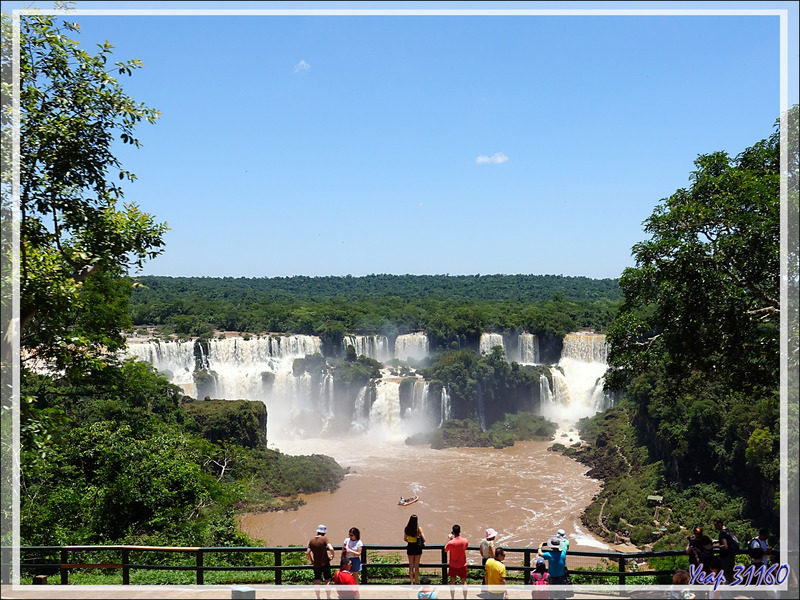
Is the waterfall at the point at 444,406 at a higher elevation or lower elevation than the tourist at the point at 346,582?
lower

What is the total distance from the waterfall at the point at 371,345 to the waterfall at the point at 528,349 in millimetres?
9757

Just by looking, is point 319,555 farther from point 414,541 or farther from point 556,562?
point 556,562

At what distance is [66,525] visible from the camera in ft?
40.1

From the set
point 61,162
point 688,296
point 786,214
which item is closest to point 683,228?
point 688,296

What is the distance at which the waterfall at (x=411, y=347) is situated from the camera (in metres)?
A: 50.9

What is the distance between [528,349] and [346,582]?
45.7m

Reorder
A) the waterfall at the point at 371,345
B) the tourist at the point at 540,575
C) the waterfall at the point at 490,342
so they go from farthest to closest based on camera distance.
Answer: the waterfall at the point at 490,342 → the waterfall at the point at 371,345 → the tourist at the point at 540,575

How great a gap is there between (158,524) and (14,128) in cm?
871

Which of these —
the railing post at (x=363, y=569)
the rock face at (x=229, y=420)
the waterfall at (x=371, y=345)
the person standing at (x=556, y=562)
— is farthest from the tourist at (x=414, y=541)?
the waterfall at (x=371, y=345)

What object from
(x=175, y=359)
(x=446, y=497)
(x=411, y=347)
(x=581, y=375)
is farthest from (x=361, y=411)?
(x=581, y=375)

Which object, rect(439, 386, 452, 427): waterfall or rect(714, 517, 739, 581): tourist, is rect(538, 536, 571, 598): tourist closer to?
rect(714, 517, 739, 581): tourist

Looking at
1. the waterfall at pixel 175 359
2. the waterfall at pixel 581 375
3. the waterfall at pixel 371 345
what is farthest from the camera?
the waterfall at pixel 371 345

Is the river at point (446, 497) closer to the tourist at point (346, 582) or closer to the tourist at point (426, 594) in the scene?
the tourist at point (346, 582)

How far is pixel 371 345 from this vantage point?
164ft
